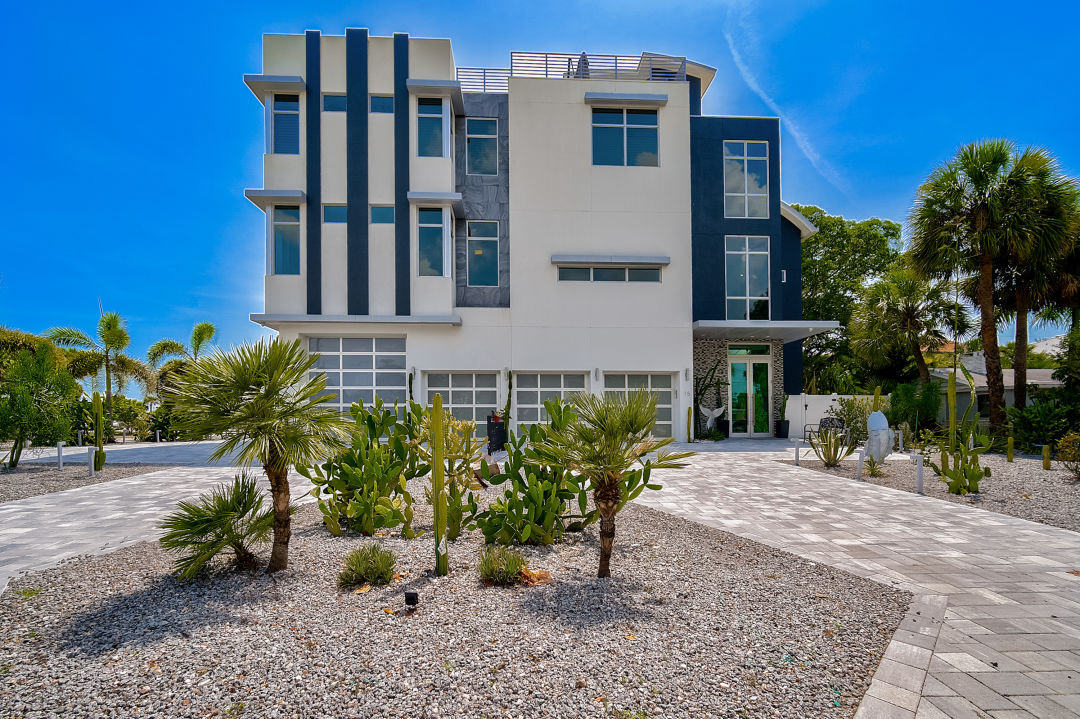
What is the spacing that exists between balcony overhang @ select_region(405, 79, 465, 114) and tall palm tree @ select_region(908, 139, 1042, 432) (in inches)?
536

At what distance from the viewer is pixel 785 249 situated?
19641mm

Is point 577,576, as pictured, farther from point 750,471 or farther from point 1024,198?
point 1024,198

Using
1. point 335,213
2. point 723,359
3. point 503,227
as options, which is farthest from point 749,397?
point 335,213

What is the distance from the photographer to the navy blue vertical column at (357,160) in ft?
54.6

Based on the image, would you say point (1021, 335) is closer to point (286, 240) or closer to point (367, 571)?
point (367, 571)

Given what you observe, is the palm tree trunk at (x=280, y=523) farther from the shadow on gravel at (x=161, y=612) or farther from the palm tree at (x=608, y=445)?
the palm tree at (x=608, y=445)

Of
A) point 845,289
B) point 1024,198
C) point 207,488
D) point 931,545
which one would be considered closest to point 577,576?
point 931,545

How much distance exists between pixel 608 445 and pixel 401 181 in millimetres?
14980

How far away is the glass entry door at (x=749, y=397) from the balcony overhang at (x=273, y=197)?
15.1 metres

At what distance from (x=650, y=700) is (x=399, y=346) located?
15500mm

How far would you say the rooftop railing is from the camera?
18.5m

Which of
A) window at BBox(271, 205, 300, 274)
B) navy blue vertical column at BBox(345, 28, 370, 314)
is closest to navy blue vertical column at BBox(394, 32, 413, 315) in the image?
navy blue vertical column at BBox(345, 28, 370, 314)

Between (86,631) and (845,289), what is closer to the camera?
(86,631)

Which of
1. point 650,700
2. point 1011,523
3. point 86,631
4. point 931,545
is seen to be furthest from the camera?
point 1011,523
